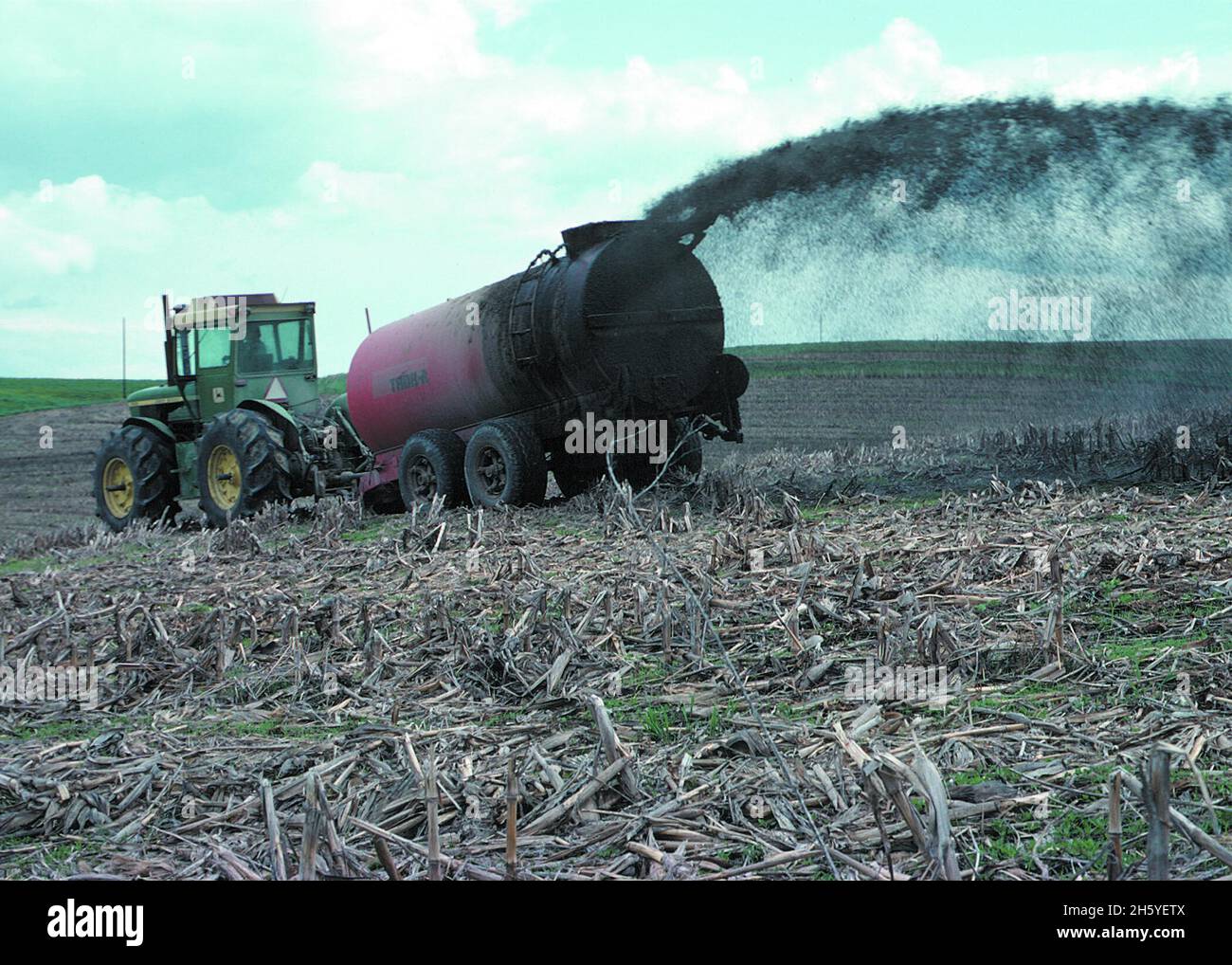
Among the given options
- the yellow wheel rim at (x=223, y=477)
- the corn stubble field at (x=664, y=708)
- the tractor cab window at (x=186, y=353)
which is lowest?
the corn stubble field at (x=664, y=708)

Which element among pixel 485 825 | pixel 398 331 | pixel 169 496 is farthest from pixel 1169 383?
pixel 485 825

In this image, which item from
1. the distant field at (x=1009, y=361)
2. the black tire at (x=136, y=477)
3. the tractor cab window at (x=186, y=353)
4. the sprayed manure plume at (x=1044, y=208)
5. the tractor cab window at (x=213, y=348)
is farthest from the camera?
the distant field at (x=1009, y=361)

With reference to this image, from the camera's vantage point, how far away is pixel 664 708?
14.5 feet

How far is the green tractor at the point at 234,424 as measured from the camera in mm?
13750

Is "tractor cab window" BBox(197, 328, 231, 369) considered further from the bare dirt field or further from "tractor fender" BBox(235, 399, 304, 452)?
the bare dirt field

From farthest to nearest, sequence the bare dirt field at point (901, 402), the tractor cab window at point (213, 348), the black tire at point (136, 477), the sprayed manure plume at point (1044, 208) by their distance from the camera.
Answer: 1. the bare dirt field at point (901, 402)
2. the black tire at point (136, 477)
3. the tractor cab window at point (213, 348)
4. the sprayed manure plume at point (1044, 208)

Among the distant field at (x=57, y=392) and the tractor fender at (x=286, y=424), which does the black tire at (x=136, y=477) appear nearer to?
the tractor fender at (x=286, y=424)

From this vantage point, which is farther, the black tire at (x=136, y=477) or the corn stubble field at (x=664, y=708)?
the black tire at (x=136, y=477)

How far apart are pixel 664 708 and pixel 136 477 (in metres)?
12.6

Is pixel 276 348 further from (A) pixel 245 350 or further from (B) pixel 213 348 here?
(B) pixel 213 348

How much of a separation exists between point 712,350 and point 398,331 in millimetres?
4052

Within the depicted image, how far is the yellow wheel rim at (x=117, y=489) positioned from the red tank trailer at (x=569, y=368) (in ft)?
16.6

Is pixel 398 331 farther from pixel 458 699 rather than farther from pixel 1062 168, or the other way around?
pixel 458 699

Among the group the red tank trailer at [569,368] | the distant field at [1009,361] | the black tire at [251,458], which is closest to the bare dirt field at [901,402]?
the distant field at [1009,361]
